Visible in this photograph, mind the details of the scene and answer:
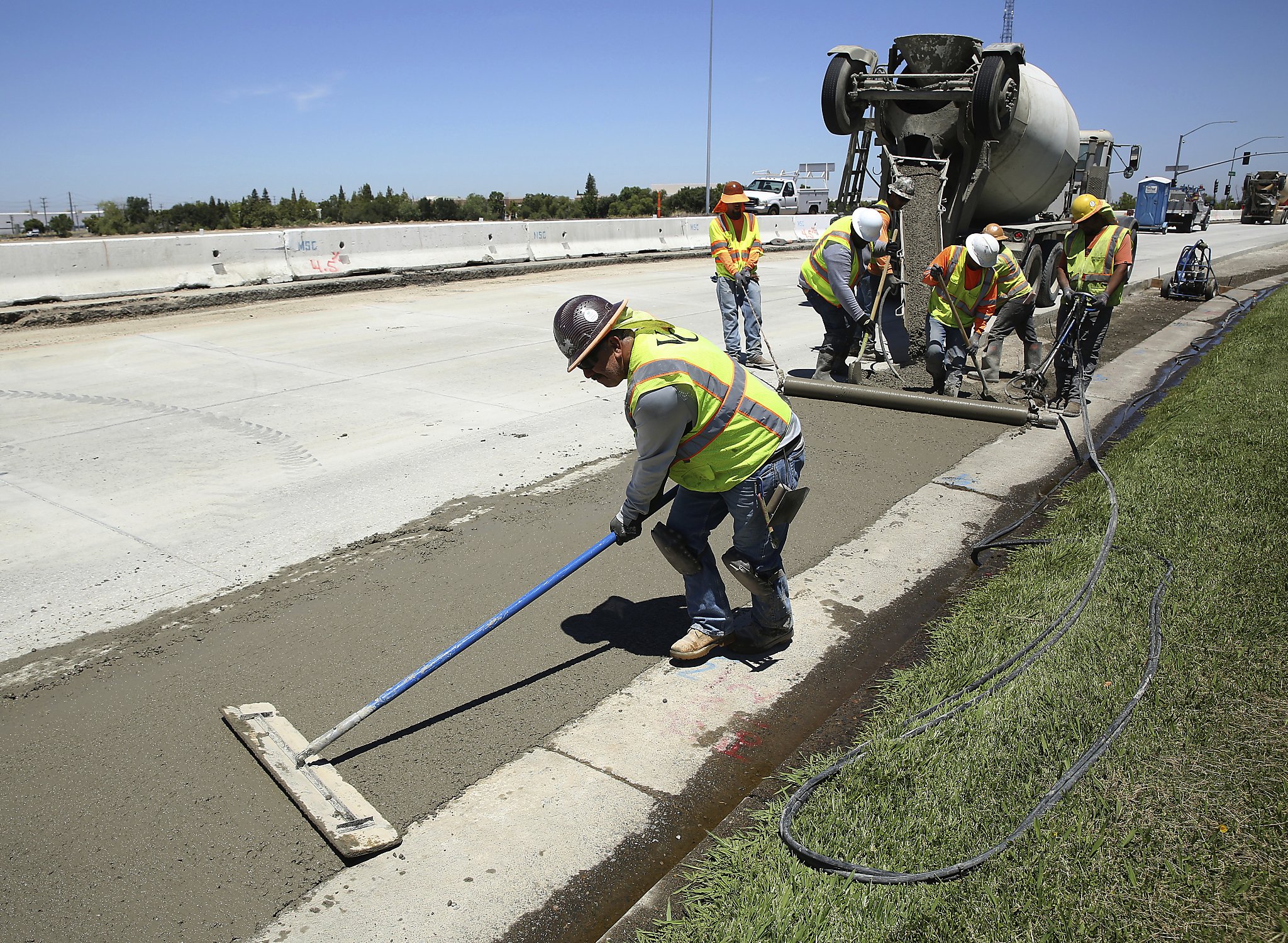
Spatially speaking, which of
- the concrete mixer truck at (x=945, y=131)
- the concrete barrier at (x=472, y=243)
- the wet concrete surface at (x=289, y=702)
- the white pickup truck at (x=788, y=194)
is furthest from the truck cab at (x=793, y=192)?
the wet concrete surface at (x=289, y=702)

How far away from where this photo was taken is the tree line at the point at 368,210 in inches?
1344

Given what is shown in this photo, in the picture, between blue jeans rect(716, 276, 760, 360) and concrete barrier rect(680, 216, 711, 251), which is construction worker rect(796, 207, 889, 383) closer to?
blue jeans rect(716, 276, 760, 360)

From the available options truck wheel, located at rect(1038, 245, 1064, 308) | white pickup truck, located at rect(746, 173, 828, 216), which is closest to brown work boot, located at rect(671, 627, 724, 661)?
truck wheel, located at rect(1038, 245, 1064, 308)

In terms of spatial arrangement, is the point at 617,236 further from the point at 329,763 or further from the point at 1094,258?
the point at 329,763

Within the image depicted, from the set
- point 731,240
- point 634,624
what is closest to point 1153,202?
point 731,240

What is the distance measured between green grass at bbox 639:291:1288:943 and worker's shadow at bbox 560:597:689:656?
109 centimetres

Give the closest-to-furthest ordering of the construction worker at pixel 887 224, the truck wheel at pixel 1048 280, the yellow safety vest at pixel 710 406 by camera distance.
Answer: the yellow safety vest at pixel 710 406 → the construction worker at pixel 887 224 → the truck wheel at pixel 1048 280

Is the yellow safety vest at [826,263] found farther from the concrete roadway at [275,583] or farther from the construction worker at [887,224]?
the concrete roadway at [275,583]

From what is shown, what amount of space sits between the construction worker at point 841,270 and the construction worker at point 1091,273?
187 centimetres

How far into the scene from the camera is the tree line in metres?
34.1

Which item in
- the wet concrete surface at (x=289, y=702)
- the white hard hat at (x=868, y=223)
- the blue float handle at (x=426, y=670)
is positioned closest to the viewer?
the wet concrete surface at (x=289, y=702)

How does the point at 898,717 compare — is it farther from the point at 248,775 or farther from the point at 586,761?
the point at 248,775

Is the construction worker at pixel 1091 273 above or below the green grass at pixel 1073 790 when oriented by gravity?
above

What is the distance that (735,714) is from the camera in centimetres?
363
